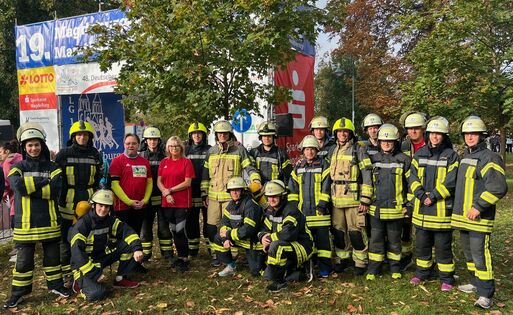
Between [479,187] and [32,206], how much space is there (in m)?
5.19

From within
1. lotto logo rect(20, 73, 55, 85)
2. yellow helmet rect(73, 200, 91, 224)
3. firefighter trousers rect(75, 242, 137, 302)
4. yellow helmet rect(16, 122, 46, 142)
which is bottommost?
firefighter trousers rect(75, 242, 137, 302)

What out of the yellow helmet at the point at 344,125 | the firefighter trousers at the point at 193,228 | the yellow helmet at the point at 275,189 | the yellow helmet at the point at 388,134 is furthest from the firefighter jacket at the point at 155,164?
the yellow helmet at the point at 388,134

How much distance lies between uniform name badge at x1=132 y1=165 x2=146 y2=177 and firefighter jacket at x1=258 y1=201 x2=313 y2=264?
1.88m

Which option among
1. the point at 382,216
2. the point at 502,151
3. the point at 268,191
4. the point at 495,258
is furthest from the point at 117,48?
the point at 502,151

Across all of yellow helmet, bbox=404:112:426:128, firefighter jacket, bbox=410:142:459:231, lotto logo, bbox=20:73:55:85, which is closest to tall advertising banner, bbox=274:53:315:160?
yellow helmet, bbox=404:112:426:128

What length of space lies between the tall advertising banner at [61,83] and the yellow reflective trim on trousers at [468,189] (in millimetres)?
10993

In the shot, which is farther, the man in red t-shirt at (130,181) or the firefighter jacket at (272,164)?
the firefighter jacket at (272,164)

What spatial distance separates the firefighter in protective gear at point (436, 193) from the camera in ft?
17.6

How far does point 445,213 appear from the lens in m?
5.36

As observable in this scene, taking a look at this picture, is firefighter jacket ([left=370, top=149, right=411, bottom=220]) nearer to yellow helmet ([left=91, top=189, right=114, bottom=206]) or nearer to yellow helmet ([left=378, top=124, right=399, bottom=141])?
yellow helmet ([left=378, top=124, right=399, bottom=141])

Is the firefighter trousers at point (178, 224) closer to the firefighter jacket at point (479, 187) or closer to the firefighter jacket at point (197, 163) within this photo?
the firefighter jacket at point (197, 163)

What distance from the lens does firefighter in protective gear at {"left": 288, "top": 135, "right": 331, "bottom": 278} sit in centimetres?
614

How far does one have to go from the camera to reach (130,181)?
632 centimetres

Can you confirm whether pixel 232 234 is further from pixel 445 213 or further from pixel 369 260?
pixel 445 213
